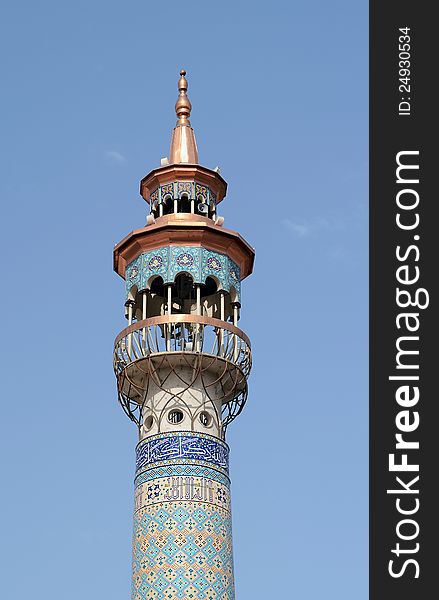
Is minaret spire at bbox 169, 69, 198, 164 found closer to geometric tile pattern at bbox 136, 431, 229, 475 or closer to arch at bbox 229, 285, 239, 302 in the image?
arch at bbox 229, 285, 239, 302

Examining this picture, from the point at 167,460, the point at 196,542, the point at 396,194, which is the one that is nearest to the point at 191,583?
the point at 196,542

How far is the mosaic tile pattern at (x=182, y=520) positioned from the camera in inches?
798

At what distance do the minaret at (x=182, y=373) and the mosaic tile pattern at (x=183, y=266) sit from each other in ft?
0.06

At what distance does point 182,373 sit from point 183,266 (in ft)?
6.26

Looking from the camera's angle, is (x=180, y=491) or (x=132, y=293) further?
(x=132, y=293)

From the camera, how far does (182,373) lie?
72.4ft

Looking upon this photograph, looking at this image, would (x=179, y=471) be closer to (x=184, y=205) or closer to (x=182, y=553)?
(x=182, y=553)

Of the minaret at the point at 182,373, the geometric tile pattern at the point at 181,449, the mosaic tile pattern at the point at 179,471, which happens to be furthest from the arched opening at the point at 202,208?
the mosaic tile pattern at the point at 179,471

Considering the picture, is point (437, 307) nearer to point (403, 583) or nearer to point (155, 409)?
point (403, 583)

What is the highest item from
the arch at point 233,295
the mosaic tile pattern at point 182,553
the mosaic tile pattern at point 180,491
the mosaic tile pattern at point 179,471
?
the arch at point 233,295

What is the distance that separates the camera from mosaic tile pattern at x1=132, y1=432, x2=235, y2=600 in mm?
20281

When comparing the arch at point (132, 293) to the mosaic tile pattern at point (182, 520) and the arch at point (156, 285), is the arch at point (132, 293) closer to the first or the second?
the arch at point (156, 285)

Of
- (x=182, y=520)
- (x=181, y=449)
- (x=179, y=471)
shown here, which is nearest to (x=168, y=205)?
(x=181, y=449)

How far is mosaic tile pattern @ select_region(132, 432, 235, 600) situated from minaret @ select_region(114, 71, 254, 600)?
0.05 feet
